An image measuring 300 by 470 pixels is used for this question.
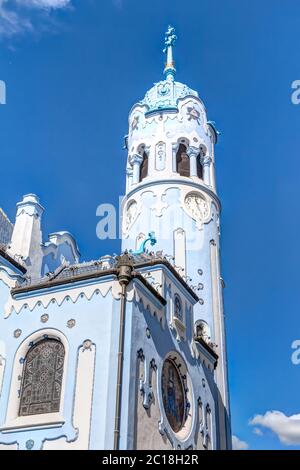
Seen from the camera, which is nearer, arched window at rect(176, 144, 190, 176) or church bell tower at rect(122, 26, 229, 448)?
church bell tower at rect(122, 26, 229, 448)

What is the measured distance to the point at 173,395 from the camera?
2247 cm

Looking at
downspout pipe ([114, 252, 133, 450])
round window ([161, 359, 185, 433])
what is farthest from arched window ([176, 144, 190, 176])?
round window ([161, 359, 185, 433])

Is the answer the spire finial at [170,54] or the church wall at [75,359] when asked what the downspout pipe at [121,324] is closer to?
the church wall at [75,359]

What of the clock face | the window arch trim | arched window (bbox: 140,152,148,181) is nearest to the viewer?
the window arch trim

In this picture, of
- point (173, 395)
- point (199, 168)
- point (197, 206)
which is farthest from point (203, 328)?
point (199, 168)

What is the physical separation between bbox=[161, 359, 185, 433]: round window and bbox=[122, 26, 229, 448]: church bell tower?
6.26 meters

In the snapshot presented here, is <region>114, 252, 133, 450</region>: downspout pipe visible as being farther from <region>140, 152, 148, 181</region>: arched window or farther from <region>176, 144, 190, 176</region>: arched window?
<region>140, 152, 148, 181</region>: arched window

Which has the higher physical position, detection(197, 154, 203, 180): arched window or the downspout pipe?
detection(197, 154, 203, 180): arched window

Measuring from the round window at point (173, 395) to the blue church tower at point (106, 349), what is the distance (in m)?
0.04

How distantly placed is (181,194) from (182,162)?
3260 millimetres

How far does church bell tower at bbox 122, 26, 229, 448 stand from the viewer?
3156 cm

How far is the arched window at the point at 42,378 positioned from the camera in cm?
1989
